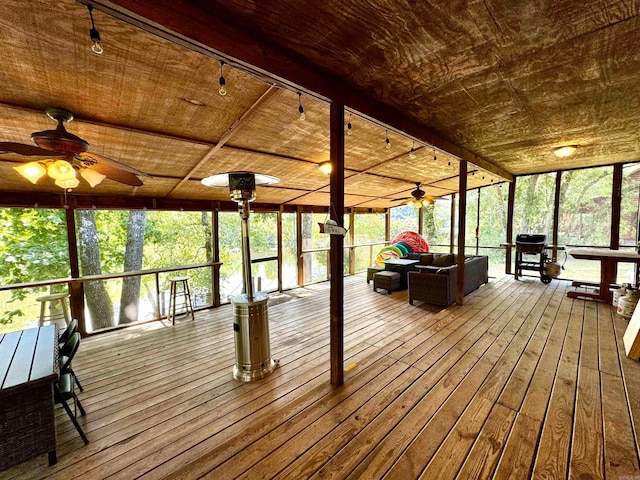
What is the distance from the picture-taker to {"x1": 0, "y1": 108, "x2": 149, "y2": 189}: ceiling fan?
1.73 meters

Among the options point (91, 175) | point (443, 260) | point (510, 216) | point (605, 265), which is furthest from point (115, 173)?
point (510, 216)

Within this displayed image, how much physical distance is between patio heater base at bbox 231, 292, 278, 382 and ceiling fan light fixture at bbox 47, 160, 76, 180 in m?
1.71

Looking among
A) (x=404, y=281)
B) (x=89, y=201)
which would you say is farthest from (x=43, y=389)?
(x=404, y=281)

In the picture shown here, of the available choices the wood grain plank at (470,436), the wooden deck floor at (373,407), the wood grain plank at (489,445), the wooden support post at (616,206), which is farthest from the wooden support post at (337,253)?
the wooden support post at (616,206)

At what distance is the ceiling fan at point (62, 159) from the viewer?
1728 mm

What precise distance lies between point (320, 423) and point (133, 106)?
302 cm

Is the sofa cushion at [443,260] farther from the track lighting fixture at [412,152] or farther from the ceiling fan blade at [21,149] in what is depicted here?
the ceiling fan blade at [21,149]

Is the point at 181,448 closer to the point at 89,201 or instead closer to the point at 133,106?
the point at 133,106

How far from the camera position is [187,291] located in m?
4.70

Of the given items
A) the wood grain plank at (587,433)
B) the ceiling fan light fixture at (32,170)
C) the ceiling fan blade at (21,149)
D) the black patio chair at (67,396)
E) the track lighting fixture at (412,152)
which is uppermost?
the track lighting fixture at (412,152)

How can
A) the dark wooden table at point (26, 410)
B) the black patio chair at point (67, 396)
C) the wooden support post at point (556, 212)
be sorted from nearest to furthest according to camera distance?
the dark wooden table at point (26, 410)
the black patio chair at point (67, 396)
the wooden support post at point (556, 212)

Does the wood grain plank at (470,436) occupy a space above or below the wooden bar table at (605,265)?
below

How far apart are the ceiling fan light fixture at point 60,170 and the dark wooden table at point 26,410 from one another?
143 cm

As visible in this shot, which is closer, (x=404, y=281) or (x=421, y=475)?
(x=421, y=475)
